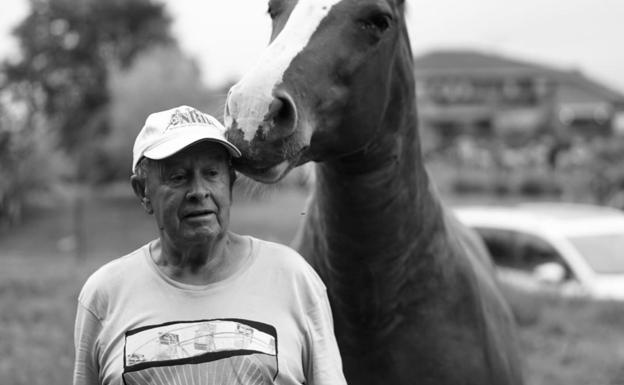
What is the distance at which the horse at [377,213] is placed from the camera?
6.73ft

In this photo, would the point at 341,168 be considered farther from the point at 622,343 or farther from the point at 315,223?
the point at 622,343

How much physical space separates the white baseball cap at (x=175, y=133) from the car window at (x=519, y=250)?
6.66m

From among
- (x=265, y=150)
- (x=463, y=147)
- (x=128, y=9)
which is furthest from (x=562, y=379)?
(x=128, y=9)

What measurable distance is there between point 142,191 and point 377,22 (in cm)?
84

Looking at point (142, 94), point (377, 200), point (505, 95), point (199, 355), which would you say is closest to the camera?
point (199, 355)

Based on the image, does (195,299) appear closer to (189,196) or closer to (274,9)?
(189,196)

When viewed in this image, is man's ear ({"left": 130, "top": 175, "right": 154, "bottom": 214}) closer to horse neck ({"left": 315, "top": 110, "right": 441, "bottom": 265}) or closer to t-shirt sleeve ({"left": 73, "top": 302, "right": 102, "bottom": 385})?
t-shirt sleeve ({"left": 73, "top": 302, "right": 102, "bottom": 385})

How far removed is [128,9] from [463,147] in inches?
737

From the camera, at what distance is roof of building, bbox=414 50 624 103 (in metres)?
47.2

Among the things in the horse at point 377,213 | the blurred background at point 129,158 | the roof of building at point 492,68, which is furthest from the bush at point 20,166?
the roof of building at point 492,68

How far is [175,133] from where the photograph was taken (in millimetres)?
1728

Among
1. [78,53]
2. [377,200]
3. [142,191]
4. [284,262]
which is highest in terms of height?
[78,53]

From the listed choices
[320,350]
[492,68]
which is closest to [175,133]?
[320,350]

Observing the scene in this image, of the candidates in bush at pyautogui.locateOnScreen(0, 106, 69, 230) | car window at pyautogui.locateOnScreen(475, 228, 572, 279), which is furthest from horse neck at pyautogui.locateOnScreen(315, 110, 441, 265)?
bush at pyautogui.locateOnScreen(0, 106, 69, 230)
